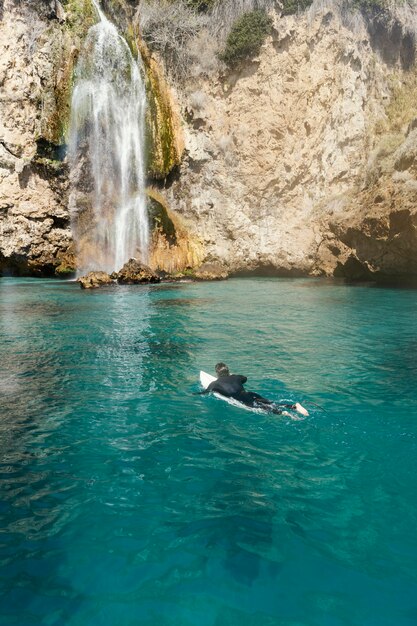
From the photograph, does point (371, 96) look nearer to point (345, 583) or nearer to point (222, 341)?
point (222, 341)

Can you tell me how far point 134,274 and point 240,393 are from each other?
21342 millimetres

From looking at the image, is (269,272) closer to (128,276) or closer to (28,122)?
(128,276)

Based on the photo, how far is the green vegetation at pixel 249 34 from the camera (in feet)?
107

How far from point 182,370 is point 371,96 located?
29469 millimetres

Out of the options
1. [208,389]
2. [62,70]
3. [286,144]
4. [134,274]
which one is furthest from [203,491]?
[62,70]

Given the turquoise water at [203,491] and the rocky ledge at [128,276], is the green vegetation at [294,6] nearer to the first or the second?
the rocky ledge at [128,276]

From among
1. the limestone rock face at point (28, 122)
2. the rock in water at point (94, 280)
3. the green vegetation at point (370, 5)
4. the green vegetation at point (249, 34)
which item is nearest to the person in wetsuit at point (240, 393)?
the rock in water at point (94, 280)

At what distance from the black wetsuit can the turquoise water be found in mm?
206

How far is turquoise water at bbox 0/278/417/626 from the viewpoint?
12.2 feet

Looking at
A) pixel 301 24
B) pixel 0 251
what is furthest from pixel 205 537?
pixel 301 24

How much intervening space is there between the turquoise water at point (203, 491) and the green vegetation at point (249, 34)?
28637 millimetres

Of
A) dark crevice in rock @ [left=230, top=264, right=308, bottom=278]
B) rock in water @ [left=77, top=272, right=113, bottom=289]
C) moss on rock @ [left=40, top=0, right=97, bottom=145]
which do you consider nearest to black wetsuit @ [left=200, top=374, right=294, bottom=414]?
rock in water @ [left=77, top=272, right=113, bottom=289]

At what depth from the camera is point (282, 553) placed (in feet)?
13.8

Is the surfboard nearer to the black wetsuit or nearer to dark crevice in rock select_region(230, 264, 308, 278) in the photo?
the black wetsuit
